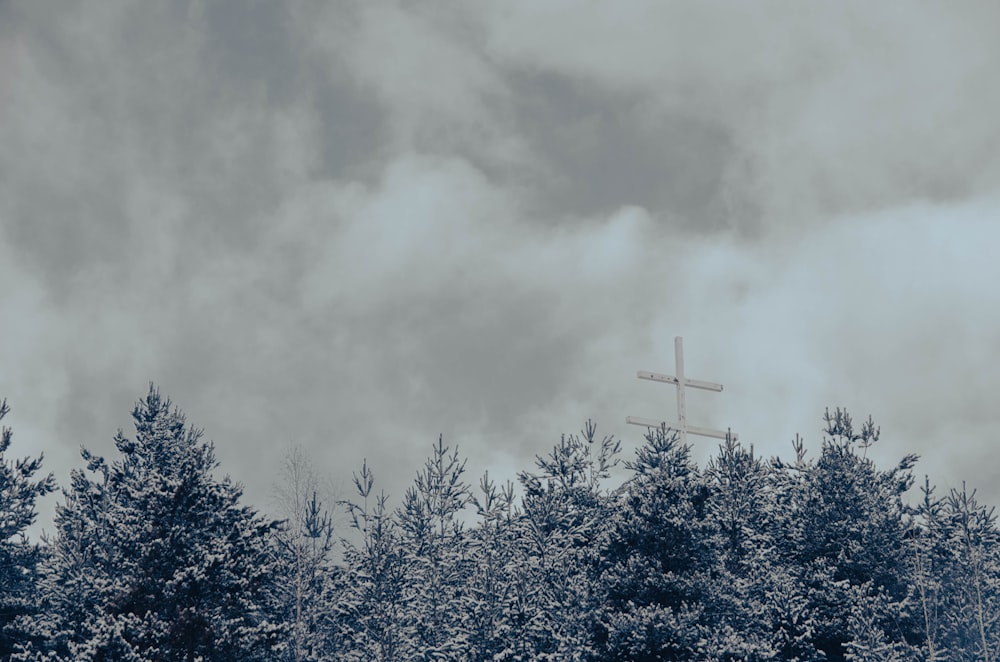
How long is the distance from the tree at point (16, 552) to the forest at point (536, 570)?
2.6 inches

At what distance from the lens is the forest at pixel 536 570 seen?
33.2 m

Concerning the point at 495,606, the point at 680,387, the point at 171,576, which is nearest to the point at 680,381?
the point at 680,387

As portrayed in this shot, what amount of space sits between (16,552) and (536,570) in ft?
58.8

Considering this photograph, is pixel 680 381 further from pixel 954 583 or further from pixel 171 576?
pixel 171 576

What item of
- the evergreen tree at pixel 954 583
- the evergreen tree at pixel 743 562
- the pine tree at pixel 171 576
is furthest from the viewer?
the evergreen tree at pixel 954 583

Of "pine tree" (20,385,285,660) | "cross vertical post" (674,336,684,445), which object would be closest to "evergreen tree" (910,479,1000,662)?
"cross vertical post" (674,336,684,445)

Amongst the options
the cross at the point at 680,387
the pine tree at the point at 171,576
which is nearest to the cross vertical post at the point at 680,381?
the cross at the point at 680,387

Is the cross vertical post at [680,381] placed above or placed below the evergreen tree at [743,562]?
above

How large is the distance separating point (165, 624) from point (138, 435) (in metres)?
9.07

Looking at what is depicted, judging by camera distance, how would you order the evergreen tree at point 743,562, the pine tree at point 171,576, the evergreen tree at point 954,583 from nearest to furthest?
the pine tree at point 171,576 → the evergreen tree at point 743,562 → the evergreen tree at point 954,583

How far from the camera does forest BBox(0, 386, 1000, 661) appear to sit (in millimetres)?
33188

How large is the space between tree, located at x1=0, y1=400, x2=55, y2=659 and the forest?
0.07 meters

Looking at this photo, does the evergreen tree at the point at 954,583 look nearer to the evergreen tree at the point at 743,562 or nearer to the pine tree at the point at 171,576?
the evergreen tree at the point at 743,562

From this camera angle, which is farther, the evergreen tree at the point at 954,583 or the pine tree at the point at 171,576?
the evergreen tree at the point at 954,583
